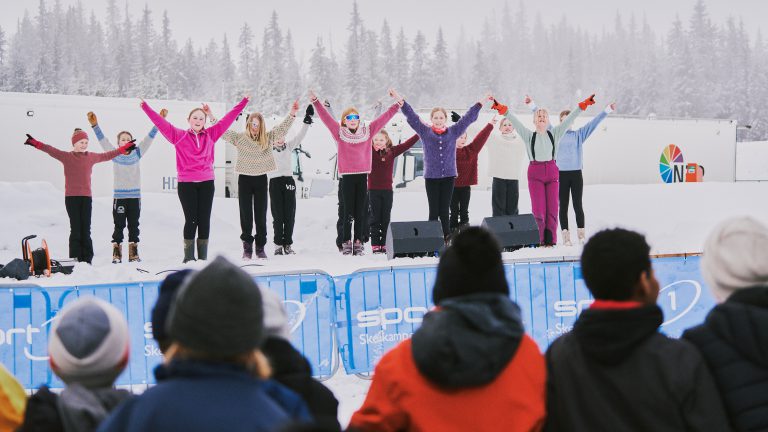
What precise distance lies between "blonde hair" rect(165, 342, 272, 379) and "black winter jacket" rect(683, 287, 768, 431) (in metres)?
1.58

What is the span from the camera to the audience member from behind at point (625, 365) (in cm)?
254

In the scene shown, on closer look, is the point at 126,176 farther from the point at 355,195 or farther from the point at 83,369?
the point at 83,369

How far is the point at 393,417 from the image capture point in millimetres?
2576

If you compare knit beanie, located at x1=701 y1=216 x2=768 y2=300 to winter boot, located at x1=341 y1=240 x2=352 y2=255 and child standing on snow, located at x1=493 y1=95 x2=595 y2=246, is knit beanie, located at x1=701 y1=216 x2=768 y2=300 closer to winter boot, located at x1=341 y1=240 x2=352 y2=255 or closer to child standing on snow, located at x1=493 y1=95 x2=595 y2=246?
child standing on snow, located at x1=493 y1=95 x2=595 y2=246

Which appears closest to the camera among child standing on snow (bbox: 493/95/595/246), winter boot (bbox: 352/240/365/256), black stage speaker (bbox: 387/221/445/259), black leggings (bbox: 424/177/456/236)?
black stage speaker (bbox: 387/221/445/259)

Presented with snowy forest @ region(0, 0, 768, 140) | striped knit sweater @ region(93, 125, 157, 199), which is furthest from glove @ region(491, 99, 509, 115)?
snowy forest @ region(0, 0, 768, 140)

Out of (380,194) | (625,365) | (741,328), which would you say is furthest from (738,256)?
(380,194)

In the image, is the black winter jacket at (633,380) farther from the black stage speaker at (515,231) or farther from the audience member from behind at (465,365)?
the black stage speaker at (515,231)

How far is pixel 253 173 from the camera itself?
9758 mm

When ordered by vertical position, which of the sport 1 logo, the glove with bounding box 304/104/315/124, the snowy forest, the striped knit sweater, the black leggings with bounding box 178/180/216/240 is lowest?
the sport 1 logo

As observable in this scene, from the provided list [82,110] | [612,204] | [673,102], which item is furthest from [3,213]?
[673,102]

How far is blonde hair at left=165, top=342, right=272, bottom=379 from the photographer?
1933 mm

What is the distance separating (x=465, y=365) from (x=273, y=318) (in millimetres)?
669

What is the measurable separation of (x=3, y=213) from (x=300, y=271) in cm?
1072
